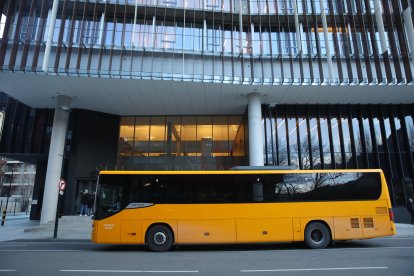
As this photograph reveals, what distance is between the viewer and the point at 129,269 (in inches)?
309

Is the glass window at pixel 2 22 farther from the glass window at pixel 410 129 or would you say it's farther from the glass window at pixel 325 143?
the glass window at pixel 410 129

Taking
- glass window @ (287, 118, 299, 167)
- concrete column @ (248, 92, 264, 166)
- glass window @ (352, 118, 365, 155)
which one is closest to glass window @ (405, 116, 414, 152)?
glass window @ (352, 118, 365, 155)

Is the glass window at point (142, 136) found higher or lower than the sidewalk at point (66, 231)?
higher

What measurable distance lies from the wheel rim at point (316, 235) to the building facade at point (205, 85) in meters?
9.61

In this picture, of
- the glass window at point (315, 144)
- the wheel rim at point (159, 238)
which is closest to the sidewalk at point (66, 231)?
the wheel rim at point (159, 238)

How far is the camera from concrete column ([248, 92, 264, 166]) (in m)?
21.4

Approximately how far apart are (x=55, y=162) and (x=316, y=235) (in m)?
18.4

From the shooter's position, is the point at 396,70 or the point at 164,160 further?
the point at 164,160

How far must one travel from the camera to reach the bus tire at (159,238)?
1140 centimetres

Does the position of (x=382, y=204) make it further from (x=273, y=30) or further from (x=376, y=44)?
(x=273, y=30)

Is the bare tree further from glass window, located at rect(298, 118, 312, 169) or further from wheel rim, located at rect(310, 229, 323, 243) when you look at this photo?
wheel rim, located at rect(310, 229, 323, 243)

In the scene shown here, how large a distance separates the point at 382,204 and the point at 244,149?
13.9 metres

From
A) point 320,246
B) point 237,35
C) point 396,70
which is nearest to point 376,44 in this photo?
point 396,70

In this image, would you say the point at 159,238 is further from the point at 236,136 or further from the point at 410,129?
the point at 410,129
